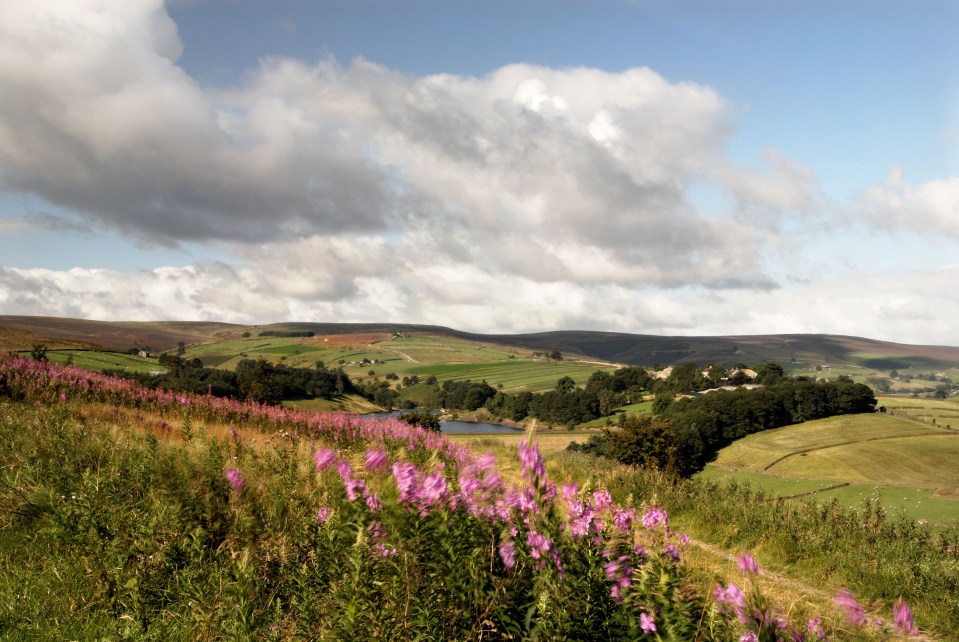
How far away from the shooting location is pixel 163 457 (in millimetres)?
7047

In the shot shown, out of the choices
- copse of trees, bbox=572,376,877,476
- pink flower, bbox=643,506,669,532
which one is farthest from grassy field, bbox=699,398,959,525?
pink flower, bbox=643,506,669,532

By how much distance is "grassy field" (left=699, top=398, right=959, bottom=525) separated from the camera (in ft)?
217

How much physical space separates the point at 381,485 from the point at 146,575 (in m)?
2.68

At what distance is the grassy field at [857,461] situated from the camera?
66.2 m

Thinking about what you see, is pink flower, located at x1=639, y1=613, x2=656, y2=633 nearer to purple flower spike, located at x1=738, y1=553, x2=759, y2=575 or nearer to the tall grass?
purple flower spike, located at x1=738, y1=553, x2=759, y2=575

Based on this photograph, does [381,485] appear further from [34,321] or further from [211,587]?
[34,321]

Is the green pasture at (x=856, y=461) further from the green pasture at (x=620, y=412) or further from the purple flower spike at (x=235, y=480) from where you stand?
the purple flower spike at (x=235, y=480)

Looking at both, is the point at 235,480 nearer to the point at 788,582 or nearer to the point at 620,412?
the point at 788,582

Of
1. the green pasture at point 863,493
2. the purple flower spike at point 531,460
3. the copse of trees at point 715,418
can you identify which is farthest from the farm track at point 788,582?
the copse of trees at point 715,418

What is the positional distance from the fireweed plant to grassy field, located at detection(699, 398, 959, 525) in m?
62.9

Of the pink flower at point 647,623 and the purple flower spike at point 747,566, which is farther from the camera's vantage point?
the pink flower at point 647,623

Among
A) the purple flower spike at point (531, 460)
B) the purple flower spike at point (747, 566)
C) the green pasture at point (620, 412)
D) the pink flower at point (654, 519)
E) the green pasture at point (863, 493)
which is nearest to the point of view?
the purple flower spike at point (747, 566)

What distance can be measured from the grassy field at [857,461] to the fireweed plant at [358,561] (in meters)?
62.9

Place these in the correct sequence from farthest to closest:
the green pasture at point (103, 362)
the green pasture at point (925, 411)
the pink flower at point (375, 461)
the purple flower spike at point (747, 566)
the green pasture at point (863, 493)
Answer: the green pasture at point (925, 411) < the green pasture at point (863, 493) < the green pasture at point (103, 362) < the pink flower at point (375, 461) < the purple flower spike at point (747, 566)
